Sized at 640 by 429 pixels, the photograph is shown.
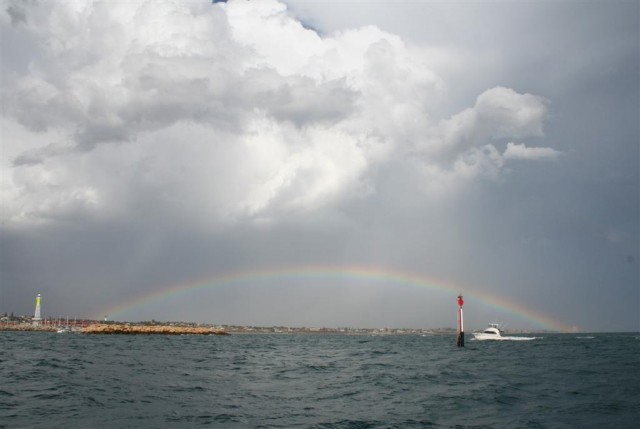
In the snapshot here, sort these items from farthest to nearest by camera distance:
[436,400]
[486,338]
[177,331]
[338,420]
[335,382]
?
[177,331]
[486,338]
[335,382]
[436,400]
[338,420]

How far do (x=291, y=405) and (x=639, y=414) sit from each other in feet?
44.8

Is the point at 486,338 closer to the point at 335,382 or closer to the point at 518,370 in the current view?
the point at 518,370

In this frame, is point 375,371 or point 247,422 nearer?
point 247,422

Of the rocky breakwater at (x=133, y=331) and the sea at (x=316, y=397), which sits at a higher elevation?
the sea at (x=316, y=397)

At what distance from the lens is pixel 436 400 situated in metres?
22.0

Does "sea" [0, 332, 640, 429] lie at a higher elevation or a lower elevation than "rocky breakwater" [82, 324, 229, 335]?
higher

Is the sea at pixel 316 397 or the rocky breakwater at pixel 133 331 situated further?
the rocky breakwater at pixel 133 331

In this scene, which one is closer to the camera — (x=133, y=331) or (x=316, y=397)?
(x=316, y=397)

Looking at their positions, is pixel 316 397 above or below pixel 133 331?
above

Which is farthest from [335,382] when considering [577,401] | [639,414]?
[639,414]

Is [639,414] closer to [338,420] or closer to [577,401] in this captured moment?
[577,401]

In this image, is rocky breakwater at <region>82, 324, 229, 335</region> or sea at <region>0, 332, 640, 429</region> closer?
sea at <region>0, 332, 640, 429</region>

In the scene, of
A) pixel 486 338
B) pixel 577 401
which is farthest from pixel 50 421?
pixel 486 338

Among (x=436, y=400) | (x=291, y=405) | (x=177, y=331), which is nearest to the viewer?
(x=291, y=405)
